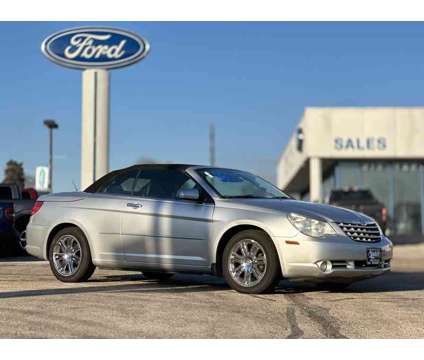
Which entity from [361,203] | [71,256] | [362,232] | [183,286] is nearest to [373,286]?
[362,232]

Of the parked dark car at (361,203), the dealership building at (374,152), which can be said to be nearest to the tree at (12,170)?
the dealership building at (374,152)

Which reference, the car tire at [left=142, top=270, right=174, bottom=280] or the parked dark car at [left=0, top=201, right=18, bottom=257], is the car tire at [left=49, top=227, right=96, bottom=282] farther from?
the parked dark car at [left=0, top=201, right=18, bottom=257]

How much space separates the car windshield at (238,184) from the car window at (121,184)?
0.92 meters

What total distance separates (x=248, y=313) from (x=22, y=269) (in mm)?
5669

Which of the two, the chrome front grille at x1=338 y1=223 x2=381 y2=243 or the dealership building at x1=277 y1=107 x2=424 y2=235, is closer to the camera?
the chrome front grille at x1=338 y1=223 x2=381 y2=243

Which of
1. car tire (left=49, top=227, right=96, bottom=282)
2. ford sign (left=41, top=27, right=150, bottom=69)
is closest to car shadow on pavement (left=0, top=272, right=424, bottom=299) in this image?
car tire (left=49, top=227, right=96, bottom=282)

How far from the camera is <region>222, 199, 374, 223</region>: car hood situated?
7.94 m

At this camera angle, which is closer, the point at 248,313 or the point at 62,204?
the point at 248,313

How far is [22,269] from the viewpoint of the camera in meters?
11.1

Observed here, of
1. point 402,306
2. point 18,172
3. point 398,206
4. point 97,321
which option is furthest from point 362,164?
point 97,321

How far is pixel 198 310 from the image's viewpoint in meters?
6.56

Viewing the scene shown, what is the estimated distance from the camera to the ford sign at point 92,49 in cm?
2089

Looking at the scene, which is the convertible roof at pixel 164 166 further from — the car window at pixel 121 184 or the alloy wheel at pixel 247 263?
the alloy wheel at pixel 247 263
